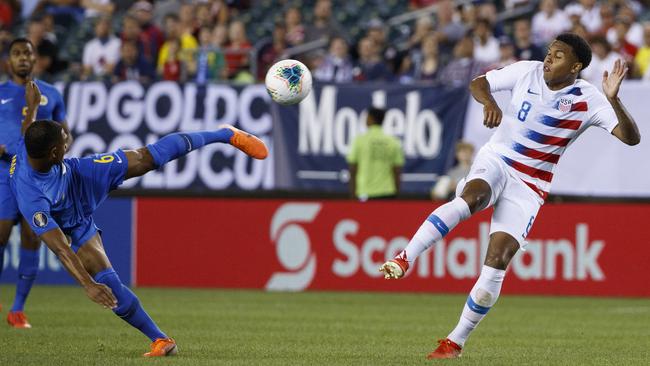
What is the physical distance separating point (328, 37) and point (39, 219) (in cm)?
1264

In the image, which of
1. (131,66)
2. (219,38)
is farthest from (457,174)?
(131,66)

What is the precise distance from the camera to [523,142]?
9055mm

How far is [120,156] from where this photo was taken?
8875 mm

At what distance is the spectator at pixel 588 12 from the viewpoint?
19.5 metres

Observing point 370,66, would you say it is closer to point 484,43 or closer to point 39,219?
point 484,43

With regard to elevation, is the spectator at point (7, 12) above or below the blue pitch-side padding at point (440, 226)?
above

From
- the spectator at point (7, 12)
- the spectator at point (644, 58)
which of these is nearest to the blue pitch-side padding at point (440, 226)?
the spectator at point (644, 58)

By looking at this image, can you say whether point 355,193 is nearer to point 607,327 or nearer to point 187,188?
point 187,188

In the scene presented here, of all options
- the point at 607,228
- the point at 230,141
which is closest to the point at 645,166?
the point at 607,228

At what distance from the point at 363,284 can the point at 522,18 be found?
21.5ft

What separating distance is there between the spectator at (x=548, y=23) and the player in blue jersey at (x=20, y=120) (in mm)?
9866

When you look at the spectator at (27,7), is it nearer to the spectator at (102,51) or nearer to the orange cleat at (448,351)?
the spectator at (102,51)

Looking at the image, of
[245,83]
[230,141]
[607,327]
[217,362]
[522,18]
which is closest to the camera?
[217,362]

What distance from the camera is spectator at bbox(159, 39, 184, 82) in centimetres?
1970
